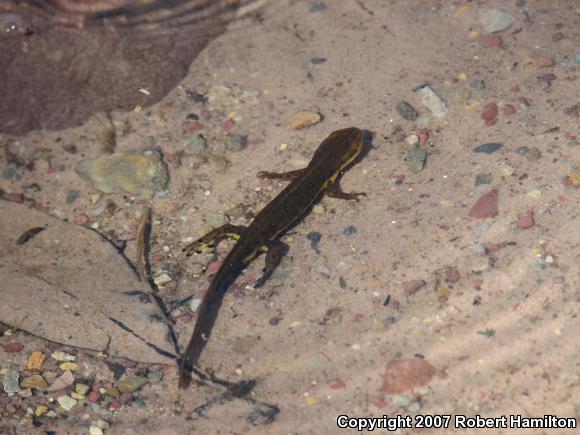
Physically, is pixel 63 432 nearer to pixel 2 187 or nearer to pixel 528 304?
pixel 2 187

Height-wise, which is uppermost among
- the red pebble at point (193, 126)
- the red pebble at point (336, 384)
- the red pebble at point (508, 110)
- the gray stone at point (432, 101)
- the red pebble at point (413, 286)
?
the red pebble at point (508, 110)

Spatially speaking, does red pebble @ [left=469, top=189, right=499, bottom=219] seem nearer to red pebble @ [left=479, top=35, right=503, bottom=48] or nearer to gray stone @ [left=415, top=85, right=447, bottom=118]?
gray stone @ [left=415, top=85, right=447, bottom=118]

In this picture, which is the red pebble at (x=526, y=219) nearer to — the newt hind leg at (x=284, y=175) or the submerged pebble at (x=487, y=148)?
the submerged pebble at (x=487, y=148)

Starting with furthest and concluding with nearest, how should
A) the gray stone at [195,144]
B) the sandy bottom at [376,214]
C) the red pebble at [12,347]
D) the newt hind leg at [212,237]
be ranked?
1. the gray stone at [195,144]
2. the newt hind leg at [212,237]
3. the red pebble at [12,347]
4. the sandy bottom at [376,214]

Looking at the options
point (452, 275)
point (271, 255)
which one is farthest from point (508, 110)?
point (271, 255)

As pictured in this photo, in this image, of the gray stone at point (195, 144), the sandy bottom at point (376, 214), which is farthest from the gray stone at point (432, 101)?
the gray stone at point (195, 144)

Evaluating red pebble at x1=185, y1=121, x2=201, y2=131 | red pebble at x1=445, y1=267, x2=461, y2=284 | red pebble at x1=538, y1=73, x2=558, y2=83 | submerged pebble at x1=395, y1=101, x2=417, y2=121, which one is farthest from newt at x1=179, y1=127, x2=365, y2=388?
red pebble at x1=538, y1=73, x2=558, y2=83
